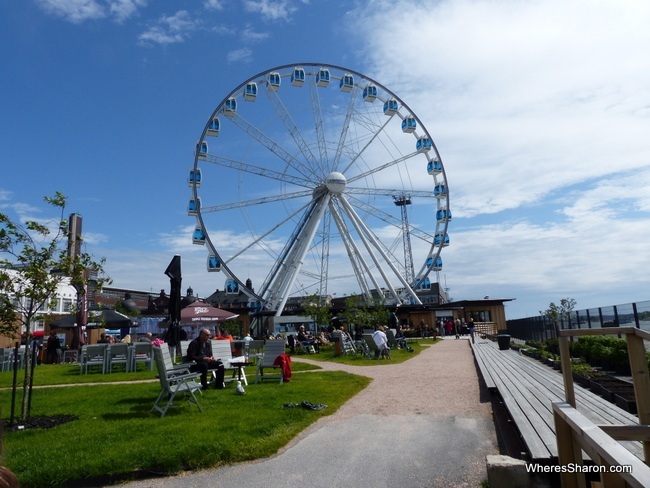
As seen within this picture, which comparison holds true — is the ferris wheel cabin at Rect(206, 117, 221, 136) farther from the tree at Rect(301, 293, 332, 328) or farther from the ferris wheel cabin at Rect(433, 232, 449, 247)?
the ferris wheel cabin at Rect(433, 232, 449, 247)

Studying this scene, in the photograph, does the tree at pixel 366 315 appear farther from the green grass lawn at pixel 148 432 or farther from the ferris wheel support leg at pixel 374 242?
the green grass lawn at pixel 148 432

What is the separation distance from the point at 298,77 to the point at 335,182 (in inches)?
246

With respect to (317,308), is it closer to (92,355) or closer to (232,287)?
(232,287)

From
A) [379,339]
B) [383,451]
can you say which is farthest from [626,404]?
[379,339]

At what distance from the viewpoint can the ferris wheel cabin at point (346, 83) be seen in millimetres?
29531

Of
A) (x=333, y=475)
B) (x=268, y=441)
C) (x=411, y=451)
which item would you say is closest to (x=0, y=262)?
(x=268, y=441)

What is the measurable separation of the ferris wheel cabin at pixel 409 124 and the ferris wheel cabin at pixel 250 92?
9.06 metres

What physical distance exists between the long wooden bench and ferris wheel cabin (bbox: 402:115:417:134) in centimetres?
2196

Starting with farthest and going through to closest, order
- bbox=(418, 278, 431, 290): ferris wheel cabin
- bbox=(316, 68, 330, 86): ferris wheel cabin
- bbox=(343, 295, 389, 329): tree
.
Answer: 1. bbox=(418, 278, 431, 290): ferris wheel cabin
2. bbox=(316, 68, 330, 86): ferris wheel cabin
3. bbox=(343, 295, 389, 329): tree

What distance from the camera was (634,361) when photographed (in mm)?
3422

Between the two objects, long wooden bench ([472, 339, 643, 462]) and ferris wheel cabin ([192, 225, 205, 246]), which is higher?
ferris wheel cabin ([192, 225, 205, 246])

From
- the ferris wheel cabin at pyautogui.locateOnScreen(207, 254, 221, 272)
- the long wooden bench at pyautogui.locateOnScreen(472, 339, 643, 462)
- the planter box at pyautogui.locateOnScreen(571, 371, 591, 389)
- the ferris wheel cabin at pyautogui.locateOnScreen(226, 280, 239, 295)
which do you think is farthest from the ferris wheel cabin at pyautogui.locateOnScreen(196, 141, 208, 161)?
the planter box at pyautogui.locateOnScreen(571, 371, 591, 389)

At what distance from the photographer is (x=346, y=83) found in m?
29.6

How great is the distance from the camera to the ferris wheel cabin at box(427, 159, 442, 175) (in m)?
31.1
